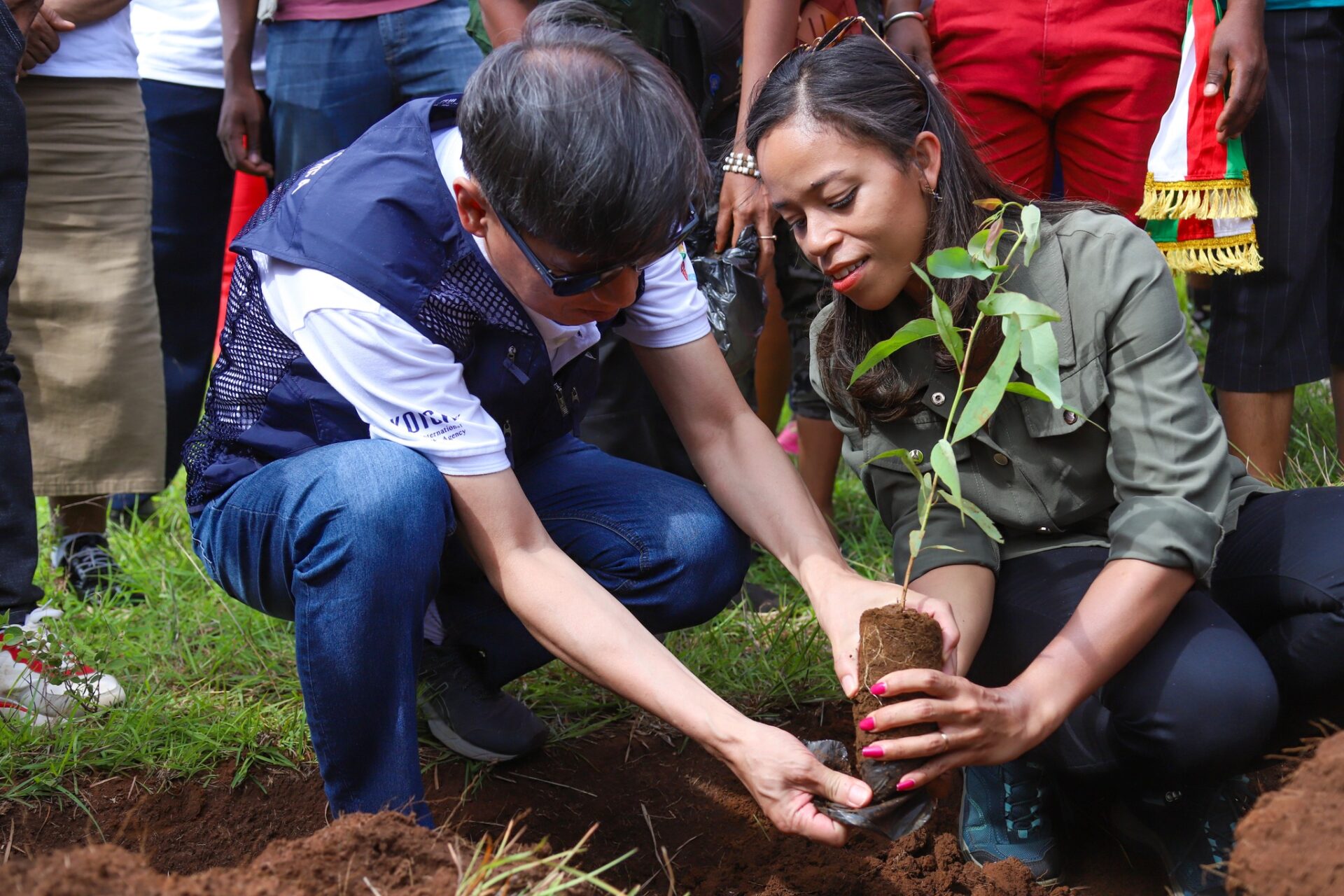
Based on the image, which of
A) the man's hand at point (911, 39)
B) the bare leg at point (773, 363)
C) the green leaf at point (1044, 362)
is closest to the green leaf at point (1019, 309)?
the green leaf at point (1044, 362)

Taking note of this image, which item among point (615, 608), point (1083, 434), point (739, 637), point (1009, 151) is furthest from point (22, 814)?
point (1009, 151)

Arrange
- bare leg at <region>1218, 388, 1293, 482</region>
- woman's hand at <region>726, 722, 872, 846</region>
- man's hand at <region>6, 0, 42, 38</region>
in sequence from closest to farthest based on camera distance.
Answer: woman's hand at <region>726, 722, 872, 846</region>, man's hand at <region>6, 0, 42, 38</region>, bare leg at <region>1218, 388, 1293, 482</region>

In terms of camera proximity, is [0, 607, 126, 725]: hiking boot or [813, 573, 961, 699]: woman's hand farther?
[0, 607, 126, 725]: hiking boot

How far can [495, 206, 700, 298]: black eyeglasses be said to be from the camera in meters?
1.68

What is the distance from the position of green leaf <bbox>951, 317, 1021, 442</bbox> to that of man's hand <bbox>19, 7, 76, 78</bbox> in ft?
7.68

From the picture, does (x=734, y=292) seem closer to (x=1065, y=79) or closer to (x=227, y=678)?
(x=1065, y=79)

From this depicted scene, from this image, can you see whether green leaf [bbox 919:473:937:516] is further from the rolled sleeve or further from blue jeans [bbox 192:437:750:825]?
blue jeans [bbox 192:437:750:825]

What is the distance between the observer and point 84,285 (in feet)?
9.95

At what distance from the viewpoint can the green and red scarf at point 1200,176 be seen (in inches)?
107

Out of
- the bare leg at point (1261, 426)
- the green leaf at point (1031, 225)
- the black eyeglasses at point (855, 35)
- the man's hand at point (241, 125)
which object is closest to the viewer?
the green leaf at point (1031, 225)

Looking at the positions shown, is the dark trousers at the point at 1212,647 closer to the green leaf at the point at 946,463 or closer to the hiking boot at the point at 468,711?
the green leaf at the point at 946,463

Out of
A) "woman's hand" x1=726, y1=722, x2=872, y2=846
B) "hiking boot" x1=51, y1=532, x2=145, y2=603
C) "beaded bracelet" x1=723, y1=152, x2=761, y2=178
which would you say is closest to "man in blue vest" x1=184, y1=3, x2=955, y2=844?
"woman's hand" x1=726, y1=722, x2=872, y2=846

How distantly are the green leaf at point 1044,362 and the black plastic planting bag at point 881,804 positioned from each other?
0.52 metres

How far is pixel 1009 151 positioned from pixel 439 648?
162cm
